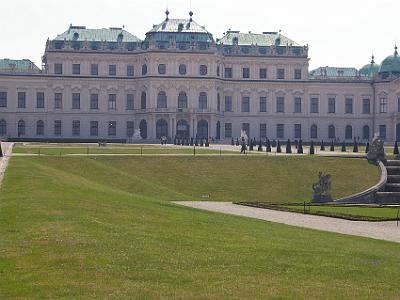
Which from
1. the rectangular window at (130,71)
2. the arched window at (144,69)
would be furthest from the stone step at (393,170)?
the rectangular window at (130,71)

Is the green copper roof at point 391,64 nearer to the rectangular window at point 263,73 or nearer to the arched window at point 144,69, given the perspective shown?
the rectangular window at point 263,73

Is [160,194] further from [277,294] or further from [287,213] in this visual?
[277,294]

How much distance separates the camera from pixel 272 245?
1958 cm

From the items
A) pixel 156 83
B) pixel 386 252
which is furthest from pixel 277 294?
pixel 156 83

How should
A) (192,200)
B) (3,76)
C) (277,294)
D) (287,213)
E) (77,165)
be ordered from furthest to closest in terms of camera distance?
1. (3,76)
2. (77,165)
3. (192,200)
4. (287,213)
5. (277,294)

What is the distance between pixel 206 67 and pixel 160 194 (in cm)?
6823

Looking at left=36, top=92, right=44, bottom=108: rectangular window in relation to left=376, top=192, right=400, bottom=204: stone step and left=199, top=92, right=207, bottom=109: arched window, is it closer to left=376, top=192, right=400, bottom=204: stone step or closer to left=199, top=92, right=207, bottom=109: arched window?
left=199, top=92, right=207, bottom=109: arched window

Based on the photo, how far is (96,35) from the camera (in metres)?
110

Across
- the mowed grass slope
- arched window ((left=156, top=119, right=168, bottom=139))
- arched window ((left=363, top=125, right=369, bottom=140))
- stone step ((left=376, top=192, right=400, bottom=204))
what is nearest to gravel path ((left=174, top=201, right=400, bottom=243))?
the mowed grass slope

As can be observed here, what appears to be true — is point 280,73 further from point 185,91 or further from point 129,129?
point 129,129

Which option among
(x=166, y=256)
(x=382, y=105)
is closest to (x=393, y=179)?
(x=166, y=256)

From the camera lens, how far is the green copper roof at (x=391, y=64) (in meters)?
112

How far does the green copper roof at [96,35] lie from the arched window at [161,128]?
12047mm

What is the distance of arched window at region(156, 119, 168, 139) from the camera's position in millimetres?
106250
